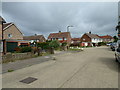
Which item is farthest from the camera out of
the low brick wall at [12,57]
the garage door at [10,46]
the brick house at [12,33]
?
the brick house at [12,33]

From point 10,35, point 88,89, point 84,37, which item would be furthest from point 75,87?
point 84,37

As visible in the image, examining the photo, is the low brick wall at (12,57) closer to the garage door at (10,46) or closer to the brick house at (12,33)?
the garage door at (10,46)

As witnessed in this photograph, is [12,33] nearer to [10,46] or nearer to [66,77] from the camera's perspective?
[10,46]

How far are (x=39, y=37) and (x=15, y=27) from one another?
20.8m

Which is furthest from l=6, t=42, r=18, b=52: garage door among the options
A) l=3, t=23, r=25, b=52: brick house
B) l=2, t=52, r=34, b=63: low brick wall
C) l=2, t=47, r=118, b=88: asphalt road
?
l=2, t=47, r=118, b=88: asphalt road

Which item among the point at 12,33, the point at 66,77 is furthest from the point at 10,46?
the point at 66,77

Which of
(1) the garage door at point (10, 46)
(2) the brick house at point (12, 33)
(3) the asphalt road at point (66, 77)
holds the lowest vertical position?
(3) the asphalt road at point (66, 77)

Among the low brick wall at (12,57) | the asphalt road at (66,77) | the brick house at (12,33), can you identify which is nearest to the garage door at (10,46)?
the brick house at (12,33)

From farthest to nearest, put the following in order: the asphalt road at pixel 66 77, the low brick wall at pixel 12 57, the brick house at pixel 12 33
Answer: the brick house at pixel 12 33 < the low brick wall at pixel 12 57 < the asphalt road at pixel 66 77

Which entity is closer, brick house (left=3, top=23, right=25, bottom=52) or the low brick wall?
the low brick wall

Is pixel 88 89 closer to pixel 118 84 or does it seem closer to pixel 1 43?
pixel 118 84

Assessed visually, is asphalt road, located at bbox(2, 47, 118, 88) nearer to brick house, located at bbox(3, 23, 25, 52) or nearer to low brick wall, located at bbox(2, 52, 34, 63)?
low brick wall, located at bbox(2, 52, 34, 63)

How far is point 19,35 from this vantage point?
91.6ft

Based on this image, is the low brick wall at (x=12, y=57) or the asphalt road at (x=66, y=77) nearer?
the asphalt road at (x=66, y=77)
